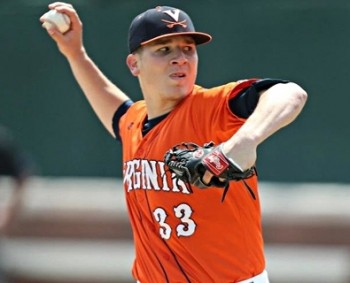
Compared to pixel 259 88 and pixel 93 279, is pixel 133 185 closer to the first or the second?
pixel 259 88

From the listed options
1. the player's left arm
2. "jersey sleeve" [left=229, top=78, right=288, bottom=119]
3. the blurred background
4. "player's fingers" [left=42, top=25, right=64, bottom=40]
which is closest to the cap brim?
"jersey sleeve" [left=229, top=78, right=288, bottom=119]

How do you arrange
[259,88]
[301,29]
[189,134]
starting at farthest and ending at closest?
1. [301,29]
2. [189,134]
3. [259,88]

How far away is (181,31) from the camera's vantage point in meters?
4.35

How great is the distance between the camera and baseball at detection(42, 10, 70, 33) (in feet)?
17.0

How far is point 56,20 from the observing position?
→ 5.20 meters

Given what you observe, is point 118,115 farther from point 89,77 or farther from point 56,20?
point 56,20

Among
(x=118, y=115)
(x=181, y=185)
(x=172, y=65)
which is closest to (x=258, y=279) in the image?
(x=181, y=185)

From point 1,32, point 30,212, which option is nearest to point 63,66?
point 1,32

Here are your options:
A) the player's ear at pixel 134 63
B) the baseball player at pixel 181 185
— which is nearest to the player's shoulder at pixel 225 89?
the baseball player at pixel 181 185

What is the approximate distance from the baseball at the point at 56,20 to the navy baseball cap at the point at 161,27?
78cm

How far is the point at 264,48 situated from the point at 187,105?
13.5 ft

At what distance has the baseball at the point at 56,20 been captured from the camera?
17.0 feet

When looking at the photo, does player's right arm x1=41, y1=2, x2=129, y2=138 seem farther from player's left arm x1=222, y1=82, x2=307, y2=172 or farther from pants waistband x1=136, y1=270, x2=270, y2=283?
player's left arm x1=222, y1=82, x2=307, y2=172

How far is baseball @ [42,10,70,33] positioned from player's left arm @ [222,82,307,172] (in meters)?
1.65
